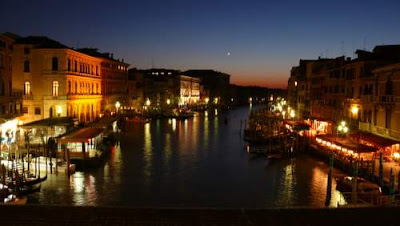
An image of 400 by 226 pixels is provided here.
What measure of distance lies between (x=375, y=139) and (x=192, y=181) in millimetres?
10539

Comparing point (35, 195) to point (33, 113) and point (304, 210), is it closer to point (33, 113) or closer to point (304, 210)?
point (304, 210)

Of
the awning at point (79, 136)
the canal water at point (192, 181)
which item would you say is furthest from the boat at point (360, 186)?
the awning at point (79, 136)

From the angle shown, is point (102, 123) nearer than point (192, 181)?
No

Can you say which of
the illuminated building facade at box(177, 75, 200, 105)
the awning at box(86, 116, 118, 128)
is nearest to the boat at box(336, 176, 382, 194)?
the awning at box(86, 116, 118, 128)

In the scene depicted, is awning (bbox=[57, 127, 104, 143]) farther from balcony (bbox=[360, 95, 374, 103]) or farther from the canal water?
balcony (bbox=[360, 95, 374, 103])

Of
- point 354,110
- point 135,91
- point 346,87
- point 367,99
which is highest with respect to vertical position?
point 135,91

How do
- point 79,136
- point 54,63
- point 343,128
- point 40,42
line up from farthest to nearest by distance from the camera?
point 40,42 < point 54,63 < point 343,128 < point 79,136

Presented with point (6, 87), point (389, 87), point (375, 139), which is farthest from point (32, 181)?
point (389, 87)

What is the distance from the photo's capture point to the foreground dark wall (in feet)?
25.1

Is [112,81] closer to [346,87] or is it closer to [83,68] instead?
[83,68]

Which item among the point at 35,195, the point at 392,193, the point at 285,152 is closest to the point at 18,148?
the point at 35,195

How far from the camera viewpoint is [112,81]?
54.9 metres

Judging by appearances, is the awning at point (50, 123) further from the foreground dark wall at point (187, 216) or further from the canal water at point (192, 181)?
the foreground dark wall at point (187, 216)

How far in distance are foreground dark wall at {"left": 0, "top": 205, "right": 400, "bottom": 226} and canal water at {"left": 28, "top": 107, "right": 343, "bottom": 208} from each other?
10423 mm
